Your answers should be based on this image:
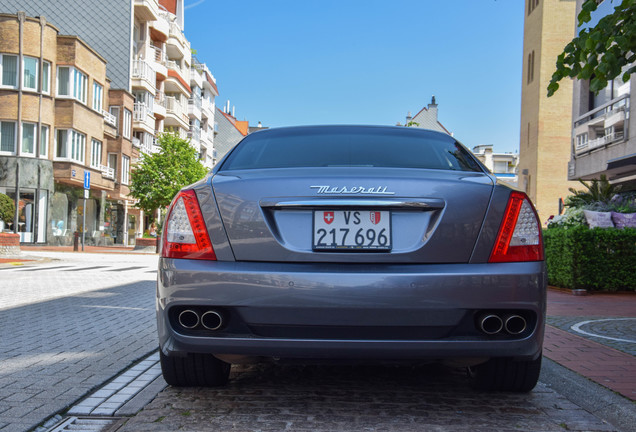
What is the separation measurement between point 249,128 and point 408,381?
324 feet

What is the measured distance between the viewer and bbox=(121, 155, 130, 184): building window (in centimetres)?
4242

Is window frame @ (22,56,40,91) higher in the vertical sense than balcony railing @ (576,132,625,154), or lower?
higher

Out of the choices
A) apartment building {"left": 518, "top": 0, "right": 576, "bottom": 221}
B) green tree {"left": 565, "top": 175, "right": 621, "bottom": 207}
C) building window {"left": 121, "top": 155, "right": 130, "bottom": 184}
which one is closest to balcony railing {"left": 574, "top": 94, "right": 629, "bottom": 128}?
green tree {"left": 565, "top": 175, "right": 621, "bottom": 207}

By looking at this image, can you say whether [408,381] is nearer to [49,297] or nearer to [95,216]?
[49,297]

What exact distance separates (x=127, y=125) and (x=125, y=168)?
271cm

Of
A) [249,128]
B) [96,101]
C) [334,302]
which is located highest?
[249,128]

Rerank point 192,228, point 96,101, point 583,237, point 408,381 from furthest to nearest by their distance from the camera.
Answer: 1. point 96,101
2. point 583,237
3. point 408,381
4. point 192,228

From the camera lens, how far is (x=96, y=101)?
124 ft

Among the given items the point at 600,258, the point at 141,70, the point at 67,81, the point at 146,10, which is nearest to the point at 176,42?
the point at 146,10

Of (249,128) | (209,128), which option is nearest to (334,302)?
(209,128)

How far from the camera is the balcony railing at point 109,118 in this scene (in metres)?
39.2

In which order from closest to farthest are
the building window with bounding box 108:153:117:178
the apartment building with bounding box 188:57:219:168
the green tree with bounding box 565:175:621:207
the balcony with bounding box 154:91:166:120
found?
the green tree with bounding box 565:175:621:207, the building window with bounding box 108:153:117:178, the balcony with bounding box 154:91:166:120, the apartment building with bounding box 188:57:219:168

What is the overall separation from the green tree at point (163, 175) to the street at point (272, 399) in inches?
1246

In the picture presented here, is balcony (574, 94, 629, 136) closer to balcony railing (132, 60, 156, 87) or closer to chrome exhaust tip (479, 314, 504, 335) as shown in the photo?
chrome exhaust tip (479, 314, 504, 335)
